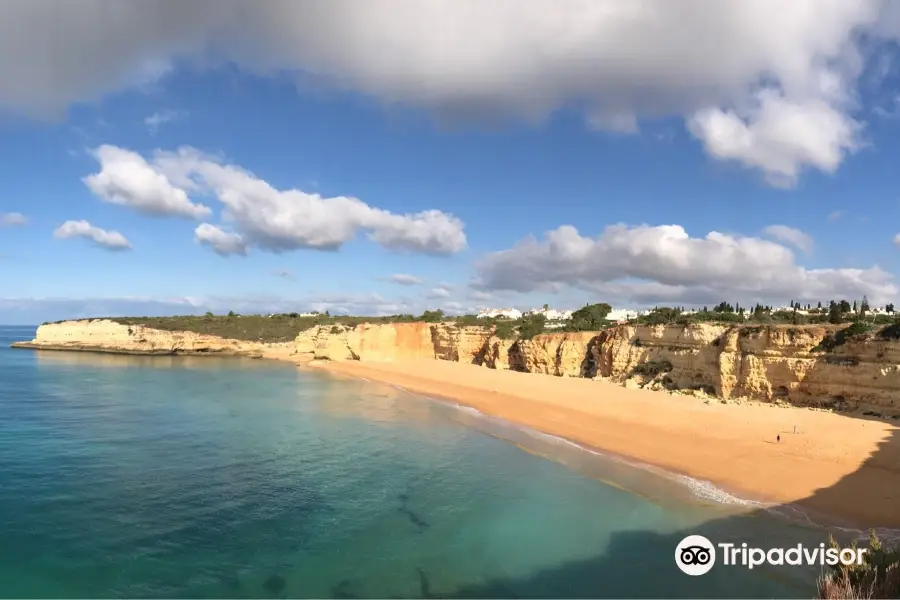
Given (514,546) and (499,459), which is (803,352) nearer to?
(499,459)

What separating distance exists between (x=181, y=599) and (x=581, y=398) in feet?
70.8

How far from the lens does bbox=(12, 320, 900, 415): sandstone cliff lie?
63.5 ft

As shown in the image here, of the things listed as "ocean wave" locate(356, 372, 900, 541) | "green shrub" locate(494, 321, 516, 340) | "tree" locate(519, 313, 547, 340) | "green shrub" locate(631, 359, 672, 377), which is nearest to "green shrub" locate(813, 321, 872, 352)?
"green shrub" locate(631, 359, 672, 377)

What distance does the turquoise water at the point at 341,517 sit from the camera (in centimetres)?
890

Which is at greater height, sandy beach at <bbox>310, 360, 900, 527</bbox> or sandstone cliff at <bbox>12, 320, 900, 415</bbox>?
sandstone cliff at <bbox>12, 320, 900, 415</bbox>

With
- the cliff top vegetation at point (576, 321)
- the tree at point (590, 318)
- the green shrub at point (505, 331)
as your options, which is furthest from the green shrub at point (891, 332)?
the green shrub at point (505, 331)

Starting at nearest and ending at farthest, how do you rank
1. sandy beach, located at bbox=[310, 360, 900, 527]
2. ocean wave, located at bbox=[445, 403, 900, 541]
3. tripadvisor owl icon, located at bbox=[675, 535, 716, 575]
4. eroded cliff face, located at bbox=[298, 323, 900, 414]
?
tripadvisor owl icon, located at bbox=[675, 535, 716, 575] < ocean wave, located at bbox=[445, 403, 900, 541] < sandy beach, located at bbox=[310, 360, 900, 527] < eroded cliff face, located at bbox=[298, 323, 900, 414]

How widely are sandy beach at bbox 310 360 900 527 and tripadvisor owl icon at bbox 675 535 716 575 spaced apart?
3194 millimetres

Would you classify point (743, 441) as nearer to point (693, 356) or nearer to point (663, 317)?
point (693, 356)

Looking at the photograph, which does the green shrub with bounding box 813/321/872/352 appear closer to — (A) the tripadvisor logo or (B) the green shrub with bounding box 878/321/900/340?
(B) the green shrub with bounding box 878/321/900/340

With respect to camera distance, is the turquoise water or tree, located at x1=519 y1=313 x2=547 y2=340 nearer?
the turquoise water

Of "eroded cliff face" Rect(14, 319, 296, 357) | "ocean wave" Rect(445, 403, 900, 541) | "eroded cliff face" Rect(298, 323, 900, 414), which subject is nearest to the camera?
"ocean wave" Rect(445, 403, 900, 541)

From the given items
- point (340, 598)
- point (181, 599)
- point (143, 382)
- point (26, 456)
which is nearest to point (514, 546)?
point (340, 598)

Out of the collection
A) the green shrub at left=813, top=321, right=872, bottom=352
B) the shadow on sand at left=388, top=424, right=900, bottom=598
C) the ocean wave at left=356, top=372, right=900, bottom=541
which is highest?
the green shrub at left=813, top=321, right=872, bottom=352
